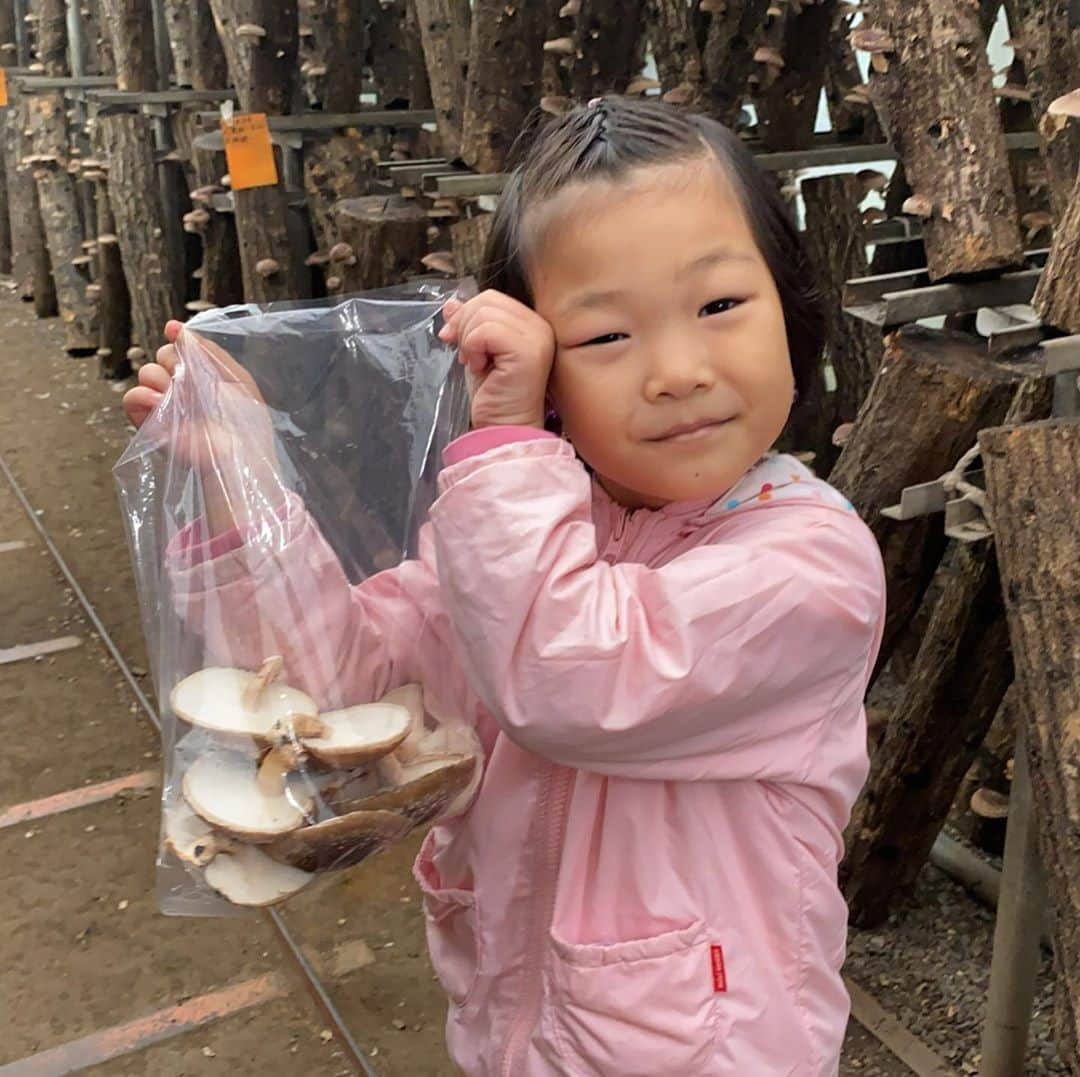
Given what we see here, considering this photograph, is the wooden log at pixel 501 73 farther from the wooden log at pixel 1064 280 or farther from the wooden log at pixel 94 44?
the wooden log at pixel 94 44

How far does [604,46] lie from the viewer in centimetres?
302

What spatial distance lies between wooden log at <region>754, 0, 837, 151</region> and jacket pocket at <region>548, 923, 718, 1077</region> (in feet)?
7.48

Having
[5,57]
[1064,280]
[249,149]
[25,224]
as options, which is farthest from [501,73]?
[5,57]

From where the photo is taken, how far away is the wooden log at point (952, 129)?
68.6 inches

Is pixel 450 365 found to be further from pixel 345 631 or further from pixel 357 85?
pixel 357 85

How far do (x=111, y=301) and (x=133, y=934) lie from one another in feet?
13.1

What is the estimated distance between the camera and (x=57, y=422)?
496 centimetres

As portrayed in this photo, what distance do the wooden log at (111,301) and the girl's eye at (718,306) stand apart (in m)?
5.05

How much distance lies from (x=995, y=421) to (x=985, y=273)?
219 millimetres

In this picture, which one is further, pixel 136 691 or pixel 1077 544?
pixel 136 691

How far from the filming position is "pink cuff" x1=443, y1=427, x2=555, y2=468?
3.01 ft

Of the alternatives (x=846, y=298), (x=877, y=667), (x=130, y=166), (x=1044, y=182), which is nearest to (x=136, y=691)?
(x=877, y=667)

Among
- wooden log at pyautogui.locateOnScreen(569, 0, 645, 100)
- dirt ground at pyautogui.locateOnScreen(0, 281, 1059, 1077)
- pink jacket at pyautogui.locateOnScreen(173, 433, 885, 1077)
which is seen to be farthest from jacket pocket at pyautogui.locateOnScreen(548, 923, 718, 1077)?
wooden log at pyautogui.locateOnScreen(569, 0, 645, 100)

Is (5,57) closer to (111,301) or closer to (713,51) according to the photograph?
(111,301)
